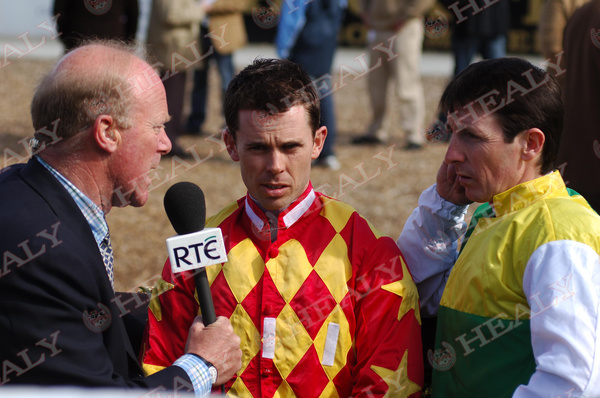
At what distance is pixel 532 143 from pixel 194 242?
3.43ft

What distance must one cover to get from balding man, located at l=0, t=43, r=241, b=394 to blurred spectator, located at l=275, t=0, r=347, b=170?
182 inches

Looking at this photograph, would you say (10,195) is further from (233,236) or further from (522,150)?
(522,150)

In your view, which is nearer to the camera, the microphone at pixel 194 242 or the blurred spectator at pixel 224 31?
the microphone at pixel 194 242

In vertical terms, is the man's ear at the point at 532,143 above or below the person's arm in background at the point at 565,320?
above

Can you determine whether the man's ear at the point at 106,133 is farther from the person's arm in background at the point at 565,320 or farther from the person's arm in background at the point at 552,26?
the person's arm in background at the point at 552,26

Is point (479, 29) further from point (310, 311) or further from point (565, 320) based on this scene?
point (565, 320)

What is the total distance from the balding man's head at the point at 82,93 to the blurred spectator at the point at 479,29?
6.47 meters

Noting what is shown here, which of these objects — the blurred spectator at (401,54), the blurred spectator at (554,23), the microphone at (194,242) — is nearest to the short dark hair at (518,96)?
the microphone at (194,242)

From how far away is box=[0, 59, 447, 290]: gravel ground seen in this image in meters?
6.10

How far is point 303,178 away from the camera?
2.47 metres

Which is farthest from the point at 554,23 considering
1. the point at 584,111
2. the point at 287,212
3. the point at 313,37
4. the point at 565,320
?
the point at 565,320

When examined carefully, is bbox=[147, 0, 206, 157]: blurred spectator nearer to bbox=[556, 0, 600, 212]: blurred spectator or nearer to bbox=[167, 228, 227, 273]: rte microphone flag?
bbox=[556, 0, 600, 212]: blurred spectator

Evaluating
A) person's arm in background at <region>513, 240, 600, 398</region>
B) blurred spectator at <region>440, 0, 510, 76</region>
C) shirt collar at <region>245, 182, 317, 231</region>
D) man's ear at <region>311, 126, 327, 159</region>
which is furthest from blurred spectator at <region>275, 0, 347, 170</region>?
person's arm in background at <region>513, 240, 600, 398</region>

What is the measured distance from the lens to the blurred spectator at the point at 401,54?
7.88 metres
